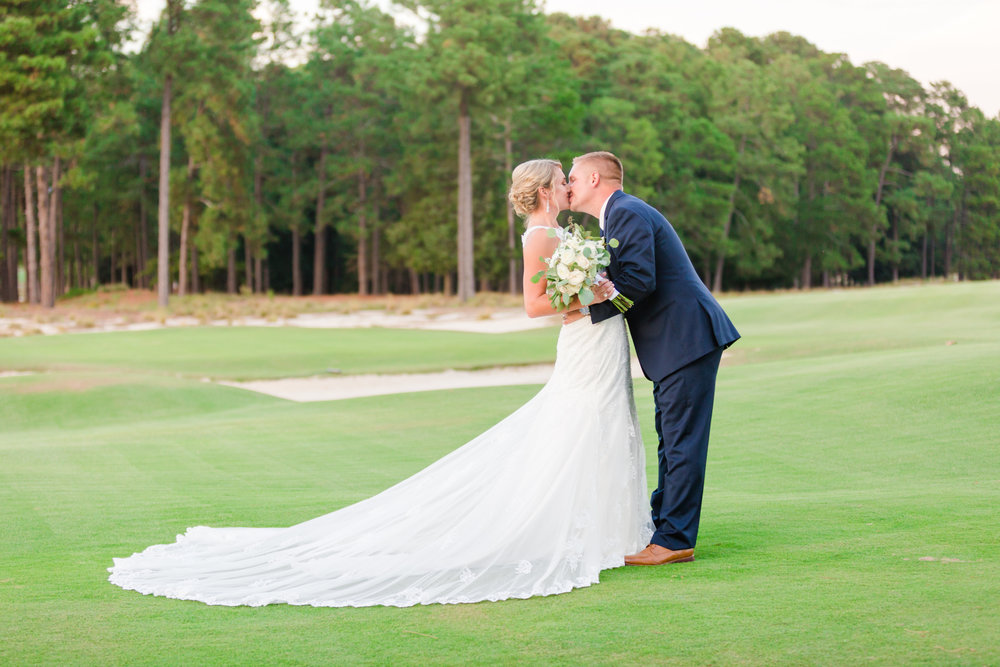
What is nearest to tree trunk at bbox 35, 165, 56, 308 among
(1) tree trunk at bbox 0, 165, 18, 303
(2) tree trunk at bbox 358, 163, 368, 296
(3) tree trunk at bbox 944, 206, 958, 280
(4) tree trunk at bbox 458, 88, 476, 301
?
(1) tree trunk at bbox 0, 165, 18, 303

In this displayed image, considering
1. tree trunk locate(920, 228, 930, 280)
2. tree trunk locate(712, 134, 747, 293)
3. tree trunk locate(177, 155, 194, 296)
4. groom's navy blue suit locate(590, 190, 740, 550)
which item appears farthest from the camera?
tree trunk locate(920, 228, 930, 280)

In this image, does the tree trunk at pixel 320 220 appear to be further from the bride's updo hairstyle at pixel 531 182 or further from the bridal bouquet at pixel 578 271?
the bridal bouquet at pixel 578 271

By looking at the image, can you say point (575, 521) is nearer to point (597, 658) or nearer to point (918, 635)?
point (597, 658)

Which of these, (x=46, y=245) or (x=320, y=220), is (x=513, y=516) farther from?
(x=320, y=220)

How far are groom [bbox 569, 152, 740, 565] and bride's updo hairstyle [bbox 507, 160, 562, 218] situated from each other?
0.37 m

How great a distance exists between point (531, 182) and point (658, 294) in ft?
3.06

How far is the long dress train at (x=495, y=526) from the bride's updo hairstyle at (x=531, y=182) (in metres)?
0.71

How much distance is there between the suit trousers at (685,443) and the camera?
516cm

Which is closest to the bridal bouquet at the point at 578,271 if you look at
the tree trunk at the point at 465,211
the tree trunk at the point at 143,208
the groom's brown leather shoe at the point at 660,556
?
the groom's brown leather shoe at the point at 660,556

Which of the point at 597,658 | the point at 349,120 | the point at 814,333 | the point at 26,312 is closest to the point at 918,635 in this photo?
the point at 597,658

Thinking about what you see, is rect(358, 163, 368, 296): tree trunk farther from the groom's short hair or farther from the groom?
the groom

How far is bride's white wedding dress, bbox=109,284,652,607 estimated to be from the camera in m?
4.87

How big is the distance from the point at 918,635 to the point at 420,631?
6.34 feet

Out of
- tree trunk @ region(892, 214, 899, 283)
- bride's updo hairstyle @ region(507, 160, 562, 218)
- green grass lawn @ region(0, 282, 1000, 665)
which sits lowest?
green grass lawn @ region(0, 282, 1000, 665)
